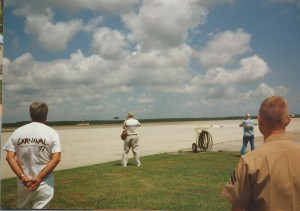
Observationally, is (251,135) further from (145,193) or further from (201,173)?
(145,193)

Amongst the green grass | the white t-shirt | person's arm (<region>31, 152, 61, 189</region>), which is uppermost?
the white t-shirt

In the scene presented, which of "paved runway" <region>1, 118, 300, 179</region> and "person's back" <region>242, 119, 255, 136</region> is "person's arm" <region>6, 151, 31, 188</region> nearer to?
"paved runway" <region>1, 118, 300, 179</region>

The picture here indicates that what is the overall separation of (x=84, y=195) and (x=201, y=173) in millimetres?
3603

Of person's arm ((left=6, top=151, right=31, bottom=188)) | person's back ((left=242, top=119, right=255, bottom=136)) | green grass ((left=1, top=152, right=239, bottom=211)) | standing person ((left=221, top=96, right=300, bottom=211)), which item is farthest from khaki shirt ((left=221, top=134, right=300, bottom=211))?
person's back ((left=242, top=119, right=255, bottom=136))

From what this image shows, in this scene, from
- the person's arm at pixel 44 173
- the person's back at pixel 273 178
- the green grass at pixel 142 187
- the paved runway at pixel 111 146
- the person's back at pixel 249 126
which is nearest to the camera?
the person's back at pixel 273 178

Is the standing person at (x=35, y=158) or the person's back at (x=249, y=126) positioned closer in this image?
the standing person at (x=35, y=158)

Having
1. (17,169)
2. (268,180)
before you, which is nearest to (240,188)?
(268,180)

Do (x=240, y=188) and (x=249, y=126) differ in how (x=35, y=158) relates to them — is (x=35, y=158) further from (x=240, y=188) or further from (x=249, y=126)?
(x=249, y=126)

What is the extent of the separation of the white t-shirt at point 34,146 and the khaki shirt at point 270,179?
94.7 inches

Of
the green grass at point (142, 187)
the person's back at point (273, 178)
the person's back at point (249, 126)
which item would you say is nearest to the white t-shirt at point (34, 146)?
the person's back at point (273, 178)

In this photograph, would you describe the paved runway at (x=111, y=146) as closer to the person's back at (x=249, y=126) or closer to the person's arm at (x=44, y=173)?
the person's back at (x=249, y=126)

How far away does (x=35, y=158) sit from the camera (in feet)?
13.5

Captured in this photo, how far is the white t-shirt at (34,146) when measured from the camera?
13.5ft

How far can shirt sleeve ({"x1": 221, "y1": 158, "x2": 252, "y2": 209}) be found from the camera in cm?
236
